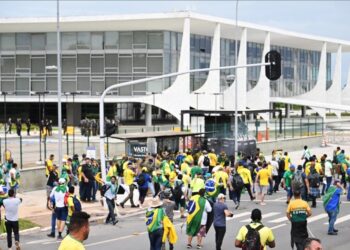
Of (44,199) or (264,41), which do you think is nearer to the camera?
(44,199)

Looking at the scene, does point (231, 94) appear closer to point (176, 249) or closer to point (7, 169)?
point (7, 169)

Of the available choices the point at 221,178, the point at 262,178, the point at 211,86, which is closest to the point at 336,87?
the point at 211,86

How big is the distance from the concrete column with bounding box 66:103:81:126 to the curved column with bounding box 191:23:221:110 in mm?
12220

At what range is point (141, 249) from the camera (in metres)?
15.6

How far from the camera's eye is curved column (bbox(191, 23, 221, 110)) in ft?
216

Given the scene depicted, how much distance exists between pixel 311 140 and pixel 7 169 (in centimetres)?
3597

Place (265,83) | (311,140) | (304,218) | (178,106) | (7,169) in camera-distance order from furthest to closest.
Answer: (265,83) → (178,106) → (311,140) → (7,169) → (304,218)

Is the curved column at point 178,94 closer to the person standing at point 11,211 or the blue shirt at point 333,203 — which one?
Result: the blue shirt at point 333,203

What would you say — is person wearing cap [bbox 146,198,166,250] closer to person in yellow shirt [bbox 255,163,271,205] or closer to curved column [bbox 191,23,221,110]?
person in yellow shirt [bbox 255,163,271,205]

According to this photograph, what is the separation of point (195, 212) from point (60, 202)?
4.05 metres

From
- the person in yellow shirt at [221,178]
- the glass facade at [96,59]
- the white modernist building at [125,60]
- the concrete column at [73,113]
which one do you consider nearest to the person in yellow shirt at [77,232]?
the person in yellow shirt at [221,178]

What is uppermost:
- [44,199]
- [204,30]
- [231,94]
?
[204,30]

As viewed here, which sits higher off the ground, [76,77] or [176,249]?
[76,77]

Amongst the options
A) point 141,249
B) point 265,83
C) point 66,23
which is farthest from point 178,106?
point 141,249
